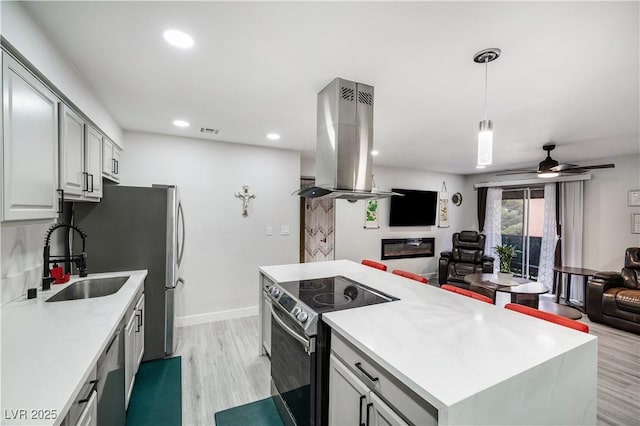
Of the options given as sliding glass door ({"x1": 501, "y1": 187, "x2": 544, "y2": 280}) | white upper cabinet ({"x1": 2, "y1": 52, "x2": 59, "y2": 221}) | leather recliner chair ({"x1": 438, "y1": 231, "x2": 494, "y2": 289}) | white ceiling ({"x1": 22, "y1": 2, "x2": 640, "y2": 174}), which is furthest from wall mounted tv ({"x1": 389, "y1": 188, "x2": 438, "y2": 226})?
white upper cabinet ({"x1": 2, "y1": 52, "x2": 59, "y2": 221})

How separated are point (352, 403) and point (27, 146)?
2.08 metres

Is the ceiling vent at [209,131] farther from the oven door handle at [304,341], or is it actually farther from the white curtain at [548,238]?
the white curtain at [548,238]

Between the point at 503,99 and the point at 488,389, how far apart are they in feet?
7.71

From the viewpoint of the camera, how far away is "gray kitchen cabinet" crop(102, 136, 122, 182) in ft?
8.61

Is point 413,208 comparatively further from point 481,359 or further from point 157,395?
point 157,395

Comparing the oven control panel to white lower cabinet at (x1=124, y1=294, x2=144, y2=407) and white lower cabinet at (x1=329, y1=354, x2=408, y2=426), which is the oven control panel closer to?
white lower cabinet at (x1=329, y1=354, x2=408, y2=426)

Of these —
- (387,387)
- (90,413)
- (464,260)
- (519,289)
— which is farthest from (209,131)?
(464,260)

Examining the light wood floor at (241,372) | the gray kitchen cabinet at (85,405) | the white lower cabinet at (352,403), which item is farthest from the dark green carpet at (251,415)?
the gray kitchen cabinet at (85,405)

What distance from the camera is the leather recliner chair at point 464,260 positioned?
17.4 feet

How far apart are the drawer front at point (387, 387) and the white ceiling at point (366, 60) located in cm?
168

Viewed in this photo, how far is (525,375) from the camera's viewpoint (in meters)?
1.05

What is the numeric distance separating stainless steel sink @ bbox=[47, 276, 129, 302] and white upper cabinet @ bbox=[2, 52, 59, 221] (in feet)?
2.59

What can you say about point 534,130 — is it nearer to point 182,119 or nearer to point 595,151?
point 595,151

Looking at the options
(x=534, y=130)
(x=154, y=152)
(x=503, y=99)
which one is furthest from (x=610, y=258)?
(x=154, y=152)
